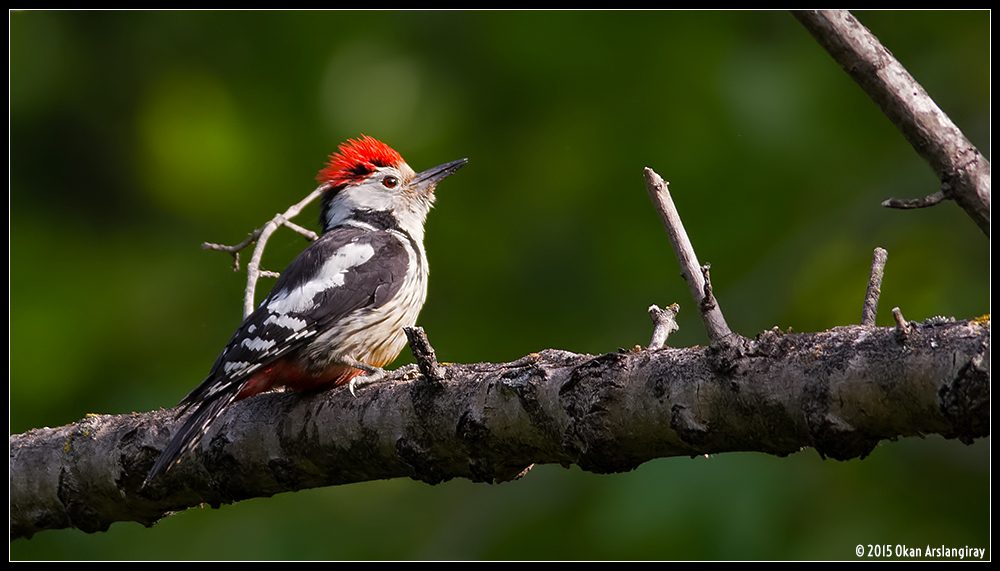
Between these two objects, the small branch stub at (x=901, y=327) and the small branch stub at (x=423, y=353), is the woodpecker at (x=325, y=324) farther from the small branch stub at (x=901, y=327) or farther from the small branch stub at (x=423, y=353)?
the small branch stub at (x=901, y=327)

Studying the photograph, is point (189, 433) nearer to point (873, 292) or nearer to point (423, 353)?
point (423, 353)

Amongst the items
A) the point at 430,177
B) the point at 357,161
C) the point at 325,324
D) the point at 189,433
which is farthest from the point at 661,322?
the point at 357,161

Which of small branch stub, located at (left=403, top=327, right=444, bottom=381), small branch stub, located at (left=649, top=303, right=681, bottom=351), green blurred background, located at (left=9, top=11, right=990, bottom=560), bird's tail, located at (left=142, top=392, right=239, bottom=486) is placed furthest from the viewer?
green blurred background, located at (left=9, top=11, right=990, bottom=560)

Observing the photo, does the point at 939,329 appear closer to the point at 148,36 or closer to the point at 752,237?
the point at 752,237

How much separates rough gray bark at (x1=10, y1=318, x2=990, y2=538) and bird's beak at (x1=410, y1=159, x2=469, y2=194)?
5.95ft

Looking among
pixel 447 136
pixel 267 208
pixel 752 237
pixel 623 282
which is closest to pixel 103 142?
A: pixel 267 208

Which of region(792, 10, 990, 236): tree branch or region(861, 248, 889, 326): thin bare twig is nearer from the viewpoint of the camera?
region(792, 10, 990, 236): tree branch

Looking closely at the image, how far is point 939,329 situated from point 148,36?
7015 mm

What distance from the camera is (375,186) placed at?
469 centimetres

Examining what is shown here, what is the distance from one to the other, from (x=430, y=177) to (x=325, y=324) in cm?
151

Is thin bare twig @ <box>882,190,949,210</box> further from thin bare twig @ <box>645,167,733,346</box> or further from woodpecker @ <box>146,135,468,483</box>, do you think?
woodpecker @ <box>146,135,468,483</box>

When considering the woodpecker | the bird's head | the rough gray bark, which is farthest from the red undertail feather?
the bird's head

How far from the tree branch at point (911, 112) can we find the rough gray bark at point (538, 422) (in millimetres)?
282

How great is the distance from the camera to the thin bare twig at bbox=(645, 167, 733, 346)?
2.03 meters
